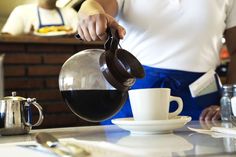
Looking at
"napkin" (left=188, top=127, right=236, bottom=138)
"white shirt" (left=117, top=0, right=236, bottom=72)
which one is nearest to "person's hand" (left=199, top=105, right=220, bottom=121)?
"white shirt" (left=117, top=0, right=236, bottom=72)

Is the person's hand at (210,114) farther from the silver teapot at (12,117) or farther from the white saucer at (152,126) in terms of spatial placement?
the silver teapot at (12,117)

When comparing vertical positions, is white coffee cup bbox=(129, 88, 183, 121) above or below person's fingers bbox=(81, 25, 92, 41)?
below

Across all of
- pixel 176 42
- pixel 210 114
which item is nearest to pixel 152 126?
pixel 210 114

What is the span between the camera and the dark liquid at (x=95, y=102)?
0.79 meters

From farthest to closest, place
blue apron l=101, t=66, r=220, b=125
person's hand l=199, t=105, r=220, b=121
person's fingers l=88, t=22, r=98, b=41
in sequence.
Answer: blue apron l=101, t=66, r=220, b=125 < person's hand l=199, t=105, r=220, b=121 < person's fingers l=88, t=22, r=98, b=41

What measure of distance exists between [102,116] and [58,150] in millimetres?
306

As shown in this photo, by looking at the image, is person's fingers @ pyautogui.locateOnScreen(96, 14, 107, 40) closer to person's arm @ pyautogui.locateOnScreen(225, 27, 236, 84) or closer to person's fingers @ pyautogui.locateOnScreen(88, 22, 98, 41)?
person's fingers @ pyautogui.locateOnScreen(88, 22, 98, 41)

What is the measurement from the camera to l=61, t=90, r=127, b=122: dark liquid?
791 mm

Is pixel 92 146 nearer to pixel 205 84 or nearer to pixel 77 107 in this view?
pixel 77 107

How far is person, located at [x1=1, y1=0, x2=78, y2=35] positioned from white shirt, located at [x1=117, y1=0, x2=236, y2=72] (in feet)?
5.52

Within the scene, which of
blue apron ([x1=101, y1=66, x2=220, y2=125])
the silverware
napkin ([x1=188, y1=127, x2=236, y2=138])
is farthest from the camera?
blue apron ([x1=101, y1=66, x2=220, y2=125])

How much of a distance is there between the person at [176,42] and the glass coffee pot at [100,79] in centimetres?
39

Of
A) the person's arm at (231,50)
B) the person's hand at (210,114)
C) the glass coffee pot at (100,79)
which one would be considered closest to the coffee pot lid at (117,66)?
the glass coffee pot at (100,79)

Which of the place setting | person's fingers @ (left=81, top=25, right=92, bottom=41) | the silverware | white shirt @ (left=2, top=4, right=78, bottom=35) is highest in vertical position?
white shirt @ (left=2, top=4, right=78, bottom=35)
